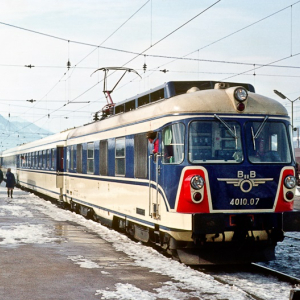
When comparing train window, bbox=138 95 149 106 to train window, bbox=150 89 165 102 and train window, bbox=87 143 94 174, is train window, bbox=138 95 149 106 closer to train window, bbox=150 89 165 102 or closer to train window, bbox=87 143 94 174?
train window, bbox=150 89 165 102

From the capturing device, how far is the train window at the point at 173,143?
1022cm

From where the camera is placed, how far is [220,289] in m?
8.12

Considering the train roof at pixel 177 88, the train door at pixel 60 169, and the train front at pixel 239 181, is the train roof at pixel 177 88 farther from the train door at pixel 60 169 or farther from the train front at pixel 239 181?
the train door at pixel 60 169

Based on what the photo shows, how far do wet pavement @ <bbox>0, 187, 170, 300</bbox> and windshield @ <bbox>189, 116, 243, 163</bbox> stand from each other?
2158 mm

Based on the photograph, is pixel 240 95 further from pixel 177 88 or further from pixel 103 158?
pixel 103 158

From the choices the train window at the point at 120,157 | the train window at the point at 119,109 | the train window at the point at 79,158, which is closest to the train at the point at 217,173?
the train window at the point at 120,157

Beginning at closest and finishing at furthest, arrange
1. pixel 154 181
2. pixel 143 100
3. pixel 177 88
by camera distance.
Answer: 1. pixel 154 181
2. pixel 177 88
3. pixel 143 100

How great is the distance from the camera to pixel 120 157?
45.0ft

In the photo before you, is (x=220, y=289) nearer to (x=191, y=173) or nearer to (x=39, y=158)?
(x=191, y=173)

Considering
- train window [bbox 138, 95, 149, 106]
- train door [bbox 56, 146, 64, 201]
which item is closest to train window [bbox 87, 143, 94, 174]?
train window [bbox 138, 95, 149, 106]

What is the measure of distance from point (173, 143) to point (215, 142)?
0.75 meters

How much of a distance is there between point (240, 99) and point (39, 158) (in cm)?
2174

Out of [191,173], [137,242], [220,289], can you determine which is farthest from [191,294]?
[137,242]

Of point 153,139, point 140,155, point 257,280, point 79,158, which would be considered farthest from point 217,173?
point 79,158
